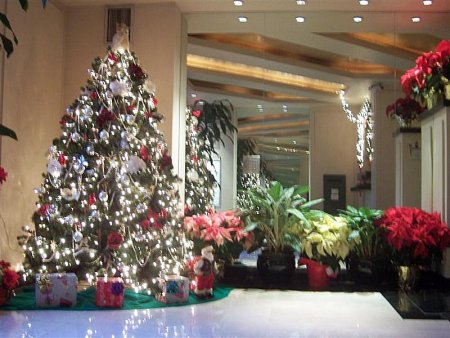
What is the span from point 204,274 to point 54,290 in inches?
50.0

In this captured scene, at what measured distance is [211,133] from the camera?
7031 millimetres

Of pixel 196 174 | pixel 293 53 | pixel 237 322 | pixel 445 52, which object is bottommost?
pixel 237 322

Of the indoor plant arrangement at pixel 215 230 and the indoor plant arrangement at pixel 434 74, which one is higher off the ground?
the indoor plant arrangement at pixel 434 74

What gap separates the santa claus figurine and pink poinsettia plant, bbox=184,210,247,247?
0.41m

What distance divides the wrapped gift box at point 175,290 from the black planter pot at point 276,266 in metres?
1.15

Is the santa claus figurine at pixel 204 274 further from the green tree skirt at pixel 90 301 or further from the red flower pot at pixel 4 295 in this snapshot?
the red flower pot at pixel 4 295

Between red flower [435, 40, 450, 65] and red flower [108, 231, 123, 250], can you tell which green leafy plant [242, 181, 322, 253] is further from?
red flower [435, 40, 450, 65]

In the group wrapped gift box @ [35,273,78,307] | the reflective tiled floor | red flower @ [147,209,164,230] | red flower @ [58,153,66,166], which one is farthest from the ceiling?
wrapped gift box @ [35,273,78,307]

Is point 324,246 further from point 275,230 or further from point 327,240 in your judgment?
point 275,230

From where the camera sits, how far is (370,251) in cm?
584

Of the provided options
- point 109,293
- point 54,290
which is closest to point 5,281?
point 54,290

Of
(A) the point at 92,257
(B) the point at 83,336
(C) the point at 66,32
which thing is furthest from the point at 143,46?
(B) the point at 83,336

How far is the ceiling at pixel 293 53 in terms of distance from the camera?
6.55 meters

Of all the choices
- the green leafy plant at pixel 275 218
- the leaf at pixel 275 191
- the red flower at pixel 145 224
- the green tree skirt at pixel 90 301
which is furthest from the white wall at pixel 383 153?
the red flower at pixel 145 224
